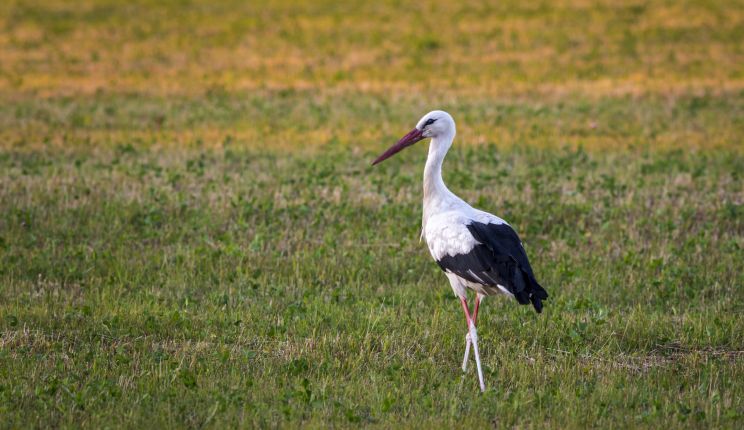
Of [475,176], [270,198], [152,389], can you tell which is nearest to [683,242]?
[475,176]

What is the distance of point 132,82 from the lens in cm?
2336

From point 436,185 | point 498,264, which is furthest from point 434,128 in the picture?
point 498,264

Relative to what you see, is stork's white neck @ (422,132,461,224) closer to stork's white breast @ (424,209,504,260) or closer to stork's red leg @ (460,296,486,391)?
stork's white breast @ (424,209,504,260)

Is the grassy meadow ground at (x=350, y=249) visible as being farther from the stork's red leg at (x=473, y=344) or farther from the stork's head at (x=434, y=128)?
the stork's head at (x=434, y=128)

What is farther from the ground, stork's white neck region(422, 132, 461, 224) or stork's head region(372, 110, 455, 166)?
stork's head region(372, 110, 455, 166)

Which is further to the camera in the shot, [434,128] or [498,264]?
[434,128]

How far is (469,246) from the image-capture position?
7.40 meters

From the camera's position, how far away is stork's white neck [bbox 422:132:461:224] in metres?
8.05

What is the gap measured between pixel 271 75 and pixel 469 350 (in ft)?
58.5

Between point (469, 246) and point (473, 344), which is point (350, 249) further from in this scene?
point (473, 344)

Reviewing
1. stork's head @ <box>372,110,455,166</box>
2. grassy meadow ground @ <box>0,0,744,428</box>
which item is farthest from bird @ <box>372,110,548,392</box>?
grassy meadow ground @ <box>0,0,744,428</box>

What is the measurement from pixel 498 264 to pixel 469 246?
13.2 inches

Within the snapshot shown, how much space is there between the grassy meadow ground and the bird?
0.60m

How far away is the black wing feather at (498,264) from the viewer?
6.94 m
